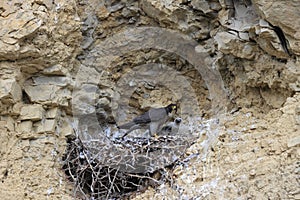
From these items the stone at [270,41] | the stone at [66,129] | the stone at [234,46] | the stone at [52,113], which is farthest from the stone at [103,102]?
the stone at [270,41]

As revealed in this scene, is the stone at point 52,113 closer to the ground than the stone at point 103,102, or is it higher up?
higher up

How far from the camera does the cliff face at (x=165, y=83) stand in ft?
15.1

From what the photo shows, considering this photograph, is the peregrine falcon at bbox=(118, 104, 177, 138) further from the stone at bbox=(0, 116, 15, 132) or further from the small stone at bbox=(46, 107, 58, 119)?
the stone at bbox=(0, 116, 15, 132)

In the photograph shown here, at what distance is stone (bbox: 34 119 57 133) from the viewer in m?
5.33

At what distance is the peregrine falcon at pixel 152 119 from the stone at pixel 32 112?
3.55 feet

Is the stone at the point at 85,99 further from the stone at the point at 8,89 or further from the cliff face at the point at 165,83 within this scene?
the stone at the point at 8,89

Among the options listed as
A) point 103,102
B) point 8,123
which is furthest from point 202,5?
point 8,123

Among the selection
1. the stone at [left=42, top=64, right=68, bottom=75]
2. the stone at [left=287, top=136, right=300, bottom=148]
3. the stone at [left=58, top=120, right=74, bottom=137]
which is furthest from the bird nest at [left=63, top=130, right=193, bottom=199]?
the stone at [left=287, top=136, right=300, bottom=148]

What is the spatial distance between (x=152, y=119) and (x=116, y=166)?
91 centimetres

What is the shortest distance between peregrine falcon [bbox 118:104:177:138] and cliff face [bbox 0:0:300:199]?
0.72 feet

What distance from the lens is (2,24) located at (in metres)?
5.14

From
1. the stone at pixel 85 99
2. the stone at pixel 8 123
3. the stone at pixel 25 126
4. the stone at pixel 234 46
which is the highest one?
the stone at pixel 234 46

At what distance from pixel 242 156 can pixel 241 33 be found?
4.13ft

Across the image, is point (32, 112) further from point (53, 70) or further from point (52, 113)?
point (53, 70)
